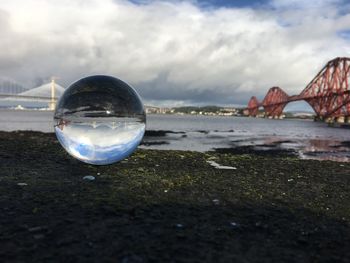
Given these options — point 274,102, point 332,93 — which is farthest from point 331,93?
point 274,102

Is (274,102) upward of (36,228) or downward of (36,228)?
upward

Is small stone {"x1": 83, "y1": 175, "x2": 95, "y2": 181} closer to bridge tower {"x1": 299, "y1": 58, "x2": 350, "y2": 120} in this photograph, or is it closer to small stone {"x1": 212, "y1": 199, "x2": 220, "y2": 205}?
small stone {"x1": 212, "y1": 199, "x2": 220, "y2": 205}

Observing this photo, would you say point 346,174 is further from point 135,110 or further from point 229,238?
A: point 229,238

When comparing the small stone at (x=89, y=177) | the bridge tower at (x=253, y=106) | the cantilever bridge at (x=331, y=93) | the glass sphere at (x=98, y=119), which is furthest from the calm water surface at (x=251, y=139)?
the bridge tower at (x=253, y=106)

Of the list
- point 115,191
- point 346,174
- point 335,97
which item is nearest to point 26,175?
point 115,191

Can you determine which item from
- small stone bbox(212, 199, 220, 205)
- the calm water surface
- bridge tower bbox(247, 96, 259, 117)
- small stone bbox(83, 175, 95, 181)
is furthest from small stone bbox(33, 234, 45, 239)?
bridge tower bbox(247, 96, 259, 117)

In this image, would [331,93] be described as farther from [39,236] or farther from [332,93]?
[39,236]
